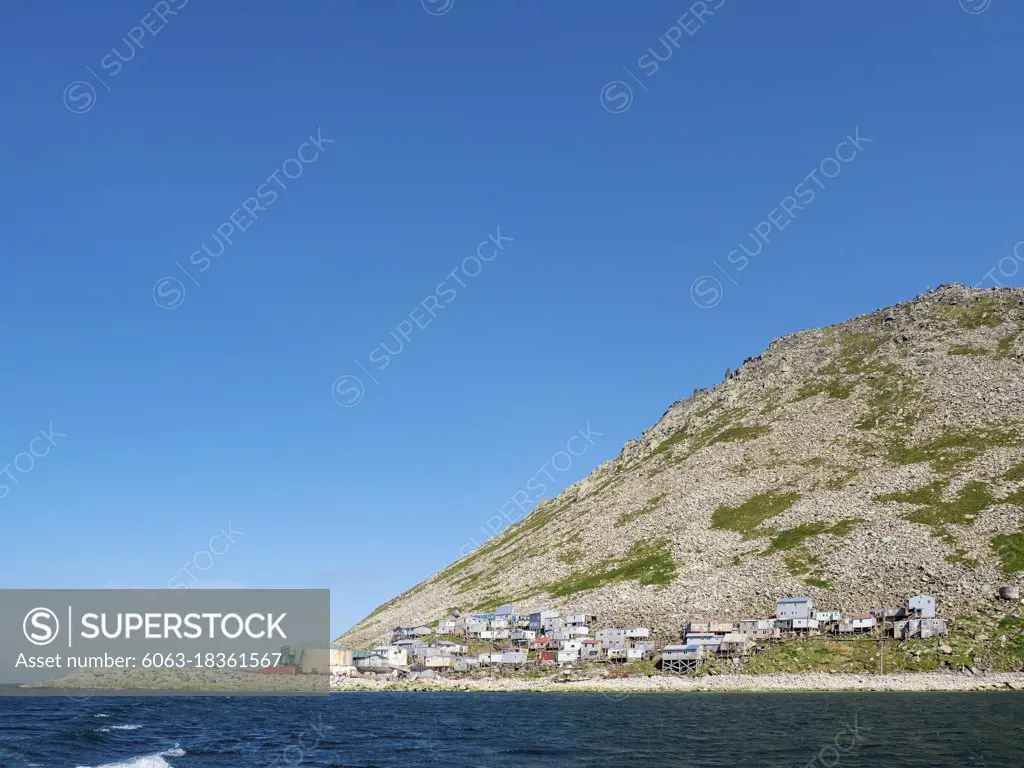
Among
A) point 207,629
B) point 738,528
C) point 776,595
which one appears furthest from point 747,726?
point 738,528

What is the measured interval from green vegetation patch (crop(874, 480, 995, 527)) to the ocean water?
6414 centimetres

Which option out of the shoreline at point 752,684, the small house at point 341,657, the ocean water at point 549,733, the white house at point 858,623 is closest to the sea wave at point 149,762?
the ocean water at point 549,733

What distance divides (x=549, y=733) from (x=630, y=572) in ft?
377

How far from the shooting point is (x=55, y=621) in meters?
80.4

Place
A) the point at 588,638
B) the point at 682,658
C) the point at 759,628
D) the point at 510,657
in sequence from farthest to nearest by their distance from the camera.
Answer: the point at 510,657, the point at 588,638, the point at 759,628, the point at 682,658

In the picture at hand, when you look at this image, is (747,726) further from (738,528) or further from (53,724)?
(738,528)

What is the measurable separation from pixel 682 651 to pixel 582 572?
59109 millimetres

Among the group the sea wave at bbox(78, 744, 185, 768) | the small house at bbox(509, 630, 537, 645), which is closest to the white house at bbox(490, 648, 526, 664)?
the small house at bbox(509, 630, 537, 645)

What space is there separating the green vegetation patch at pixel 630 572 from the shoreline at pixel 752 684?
4017 centimetres

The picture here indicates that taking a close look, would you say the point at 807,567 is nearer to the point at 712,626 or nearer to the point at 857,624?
the point at 857,624

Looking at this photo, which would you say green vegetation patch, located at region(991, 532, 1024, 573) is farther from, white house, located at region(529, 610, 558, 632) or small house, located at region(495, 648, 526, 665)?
small house, located at region(495, 648, 526, 665)

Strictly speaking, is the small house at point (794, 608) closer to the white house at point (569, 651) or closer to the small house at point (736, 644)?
the small house at point (736, 644)

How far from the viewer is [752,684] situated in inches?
4970

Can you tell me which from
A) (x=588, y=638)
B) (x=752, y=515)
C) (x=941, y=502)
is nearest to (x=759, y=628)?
(x=588, y=638)
